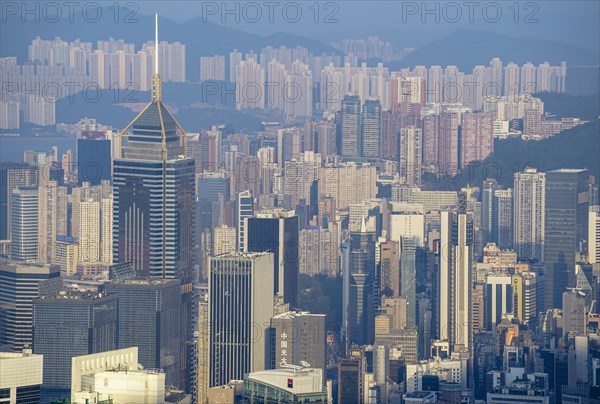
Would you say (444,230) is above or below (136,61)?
below

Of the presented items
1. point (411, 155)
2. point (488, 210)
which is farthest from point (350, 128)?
point (488, 210)

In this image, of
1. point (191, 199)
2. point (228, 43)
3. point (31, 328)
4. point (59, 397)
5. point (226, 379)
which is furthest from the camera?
point (191, 199)

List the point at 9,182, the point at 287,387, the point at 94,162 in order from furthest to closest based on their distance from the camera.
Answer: the point at 94,162
the point at 9,182
the point at 287,387

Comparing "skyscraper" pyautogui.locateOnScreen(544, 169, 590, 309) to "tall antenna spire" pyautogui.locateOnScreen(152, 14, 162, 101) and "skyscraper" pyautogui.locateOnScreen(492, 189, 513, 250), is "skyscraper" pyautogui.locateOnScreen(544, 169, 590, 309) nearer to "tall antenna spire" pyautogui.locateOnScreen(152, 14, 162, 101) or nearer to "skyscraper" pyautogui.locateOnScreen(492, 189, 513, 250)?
"skyscraper" pyautogui.locateOnScreen(492, 189, 513, 250)

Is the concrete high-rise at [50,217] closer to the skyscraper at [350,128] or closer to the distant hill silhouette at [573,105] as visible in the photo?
the skyscraper at [350,128]

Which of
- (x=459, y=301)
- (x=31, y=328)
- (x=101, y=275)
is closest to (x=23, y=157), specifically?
(x=101, y=275)

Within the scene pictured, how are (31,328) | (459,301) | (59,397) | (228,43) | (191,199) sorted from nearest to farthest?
(59,397)
(31,328)
(228,43)
(459,301)
(191,199)

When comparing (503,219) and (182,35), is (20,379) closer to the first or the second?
(182,35)

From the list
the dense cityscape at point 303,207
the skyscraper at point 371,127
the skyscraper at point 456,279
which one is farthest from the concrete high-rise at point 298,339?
the skyscraper at point 371,127

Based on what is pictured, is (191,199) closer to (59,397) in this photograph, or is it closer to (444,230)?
(444,230)
